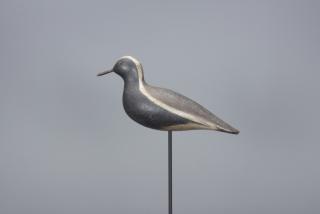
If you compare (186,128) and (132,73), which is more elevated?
(132,73)

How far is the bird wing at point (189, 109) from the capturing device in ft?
4.50

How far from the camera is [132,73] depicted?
1.49 m

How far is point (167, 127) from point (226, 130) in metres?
0.18

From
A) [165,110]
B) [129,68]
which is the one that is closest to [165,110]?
[165,110]

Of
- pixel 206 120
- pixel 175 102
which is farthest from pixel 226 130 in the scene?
pixel 175 102

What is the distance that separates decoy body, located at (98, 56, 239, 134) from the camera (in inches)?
54.3

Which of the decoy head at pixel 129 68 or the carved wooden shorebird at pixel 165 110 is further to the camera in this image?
the decoy head at pixel 129 68

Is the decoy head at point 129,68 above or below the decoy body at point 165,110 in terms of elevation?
above

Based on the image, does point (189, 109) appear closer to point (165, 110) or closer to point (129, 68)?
point (165, 110)

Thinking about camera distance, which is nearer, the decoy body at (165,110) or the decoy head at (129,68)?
the decoy body at (165,110)

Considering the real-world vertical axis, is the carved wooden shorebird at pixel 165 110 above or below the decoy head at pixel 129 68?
below

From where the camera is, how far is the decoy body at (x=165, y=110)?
1.38 meters

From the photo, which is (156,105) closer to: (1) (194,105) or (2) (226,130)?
(1) (194,105)

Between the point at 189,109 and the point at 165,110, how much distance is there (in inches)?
2.9
